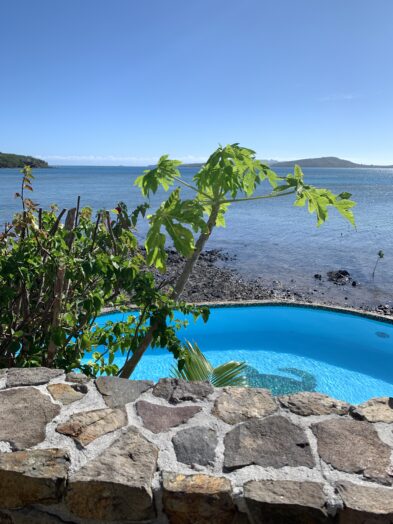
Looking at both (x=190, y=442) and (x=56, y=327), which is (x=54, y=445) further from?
(x=56, y=327)

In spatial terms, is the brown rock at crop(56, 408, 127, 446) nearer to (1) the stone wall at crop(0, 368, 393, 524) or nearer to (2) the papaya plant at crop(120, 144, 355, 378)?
(1) the stone wall at crop(0, 368, 393, 524)

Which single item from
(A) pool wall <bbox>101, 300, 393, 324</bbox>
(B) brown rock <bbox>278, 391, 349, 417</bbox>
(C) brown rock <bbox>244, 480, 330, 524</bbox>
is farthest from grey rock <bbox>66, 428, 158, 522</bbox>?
(A) pool wall <bbox>101, 300, 393, 324</bbox>

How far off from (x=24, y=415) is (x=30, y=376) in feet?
1.21

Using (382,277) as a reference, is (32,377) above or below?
above

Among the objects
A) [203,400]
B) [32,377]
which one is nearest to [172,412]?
[203,400]

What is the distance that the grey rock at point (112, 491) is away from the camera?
151 centimetres

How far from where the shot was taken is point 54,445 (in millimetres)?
1730

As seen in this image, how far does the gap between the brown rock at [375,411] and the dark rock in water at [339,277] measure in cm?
1120

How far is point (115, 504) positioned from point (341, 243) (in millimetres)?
19855

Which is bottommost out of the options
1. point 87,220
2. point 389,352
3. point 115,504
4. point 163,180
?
point 389,352

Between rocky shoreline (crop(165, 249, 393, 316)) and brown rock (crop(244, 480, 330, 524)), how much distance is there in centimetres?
825

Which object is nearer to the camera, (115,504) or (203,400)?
(115,504)

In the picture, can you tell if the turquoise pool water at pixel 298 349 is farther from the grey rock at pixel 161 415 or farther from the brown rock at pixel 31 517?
the brown rock at pixel 31 517

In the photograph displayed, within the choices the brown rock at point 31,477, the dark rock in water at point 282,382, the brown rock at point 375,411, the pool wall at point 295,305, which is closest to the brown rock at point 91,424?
the brown rock at point 31,477
